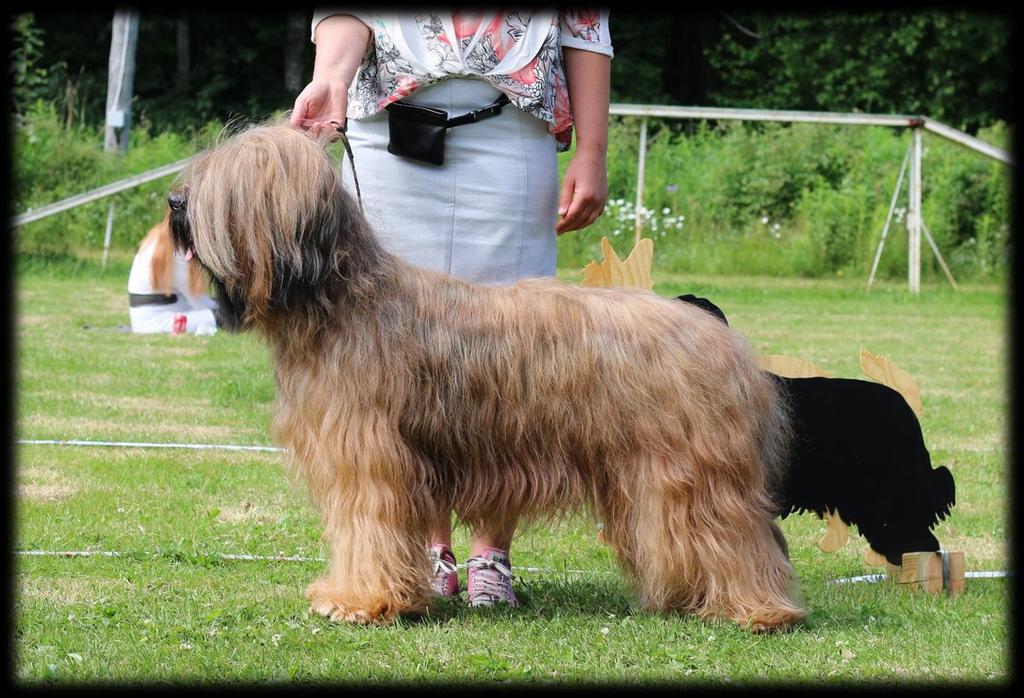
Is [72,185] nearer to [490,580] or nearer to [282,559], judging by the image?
[282,559]

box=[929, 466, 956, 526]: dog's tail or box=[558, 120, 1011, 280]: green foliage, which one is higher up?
box=[558, 120, 1011, 280]: green foliage

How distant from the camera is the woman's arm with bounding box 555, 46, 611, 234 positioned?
4.15 meters

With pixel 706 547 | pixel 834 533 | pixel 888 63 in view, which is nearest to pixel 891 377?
pixel 834 533

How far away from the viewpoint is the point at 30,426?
704 cm

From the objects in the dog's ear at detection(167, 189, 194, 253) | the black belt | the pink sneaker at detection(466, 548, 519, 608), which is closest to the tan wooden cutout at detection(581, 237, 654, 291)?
the pink sneaker at detection(466, 548, 519, 608)

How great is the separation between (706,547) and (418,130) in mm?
1548

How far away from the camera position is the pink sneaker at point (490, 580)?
13.4ft

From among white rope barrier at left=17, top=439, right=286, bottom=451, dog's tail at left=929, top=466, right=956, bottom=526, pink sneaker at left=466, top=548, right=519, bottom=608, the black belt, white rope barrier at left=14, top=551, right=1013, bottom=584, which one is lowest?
white rope barrier at left=14, top=551, right=1013, bottom=584

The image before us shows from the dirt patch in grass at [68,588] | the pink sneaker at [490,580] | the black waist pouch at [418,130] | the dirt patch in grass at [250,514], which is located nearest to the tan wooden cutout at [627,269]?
the black waist pouch at [418,130]

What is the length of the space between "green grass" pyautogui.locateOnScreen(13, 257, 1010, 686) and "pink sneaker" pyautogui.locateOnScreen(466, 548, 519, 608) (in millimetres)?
103

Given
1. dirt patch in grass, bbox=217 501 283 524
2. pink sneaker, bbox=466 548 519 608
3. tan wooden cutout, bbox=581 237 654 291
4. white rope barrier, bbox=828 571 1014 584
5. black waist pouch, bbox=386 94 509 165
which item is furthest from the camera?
dirt patch in grass, bbox=217 501 283 524

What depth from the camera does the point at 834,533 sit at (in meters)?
4.45

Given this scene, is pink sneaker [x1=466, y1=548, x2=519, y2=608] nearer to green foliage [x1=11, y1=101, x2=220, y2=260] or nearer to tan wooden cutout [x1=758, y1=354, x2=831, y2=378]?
tan wooden cutout [x1=758, y1=354, x2=831, y2=378]

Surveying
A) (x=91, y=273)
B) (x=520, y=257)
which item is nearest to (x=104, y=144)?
(x=91, y=273)
